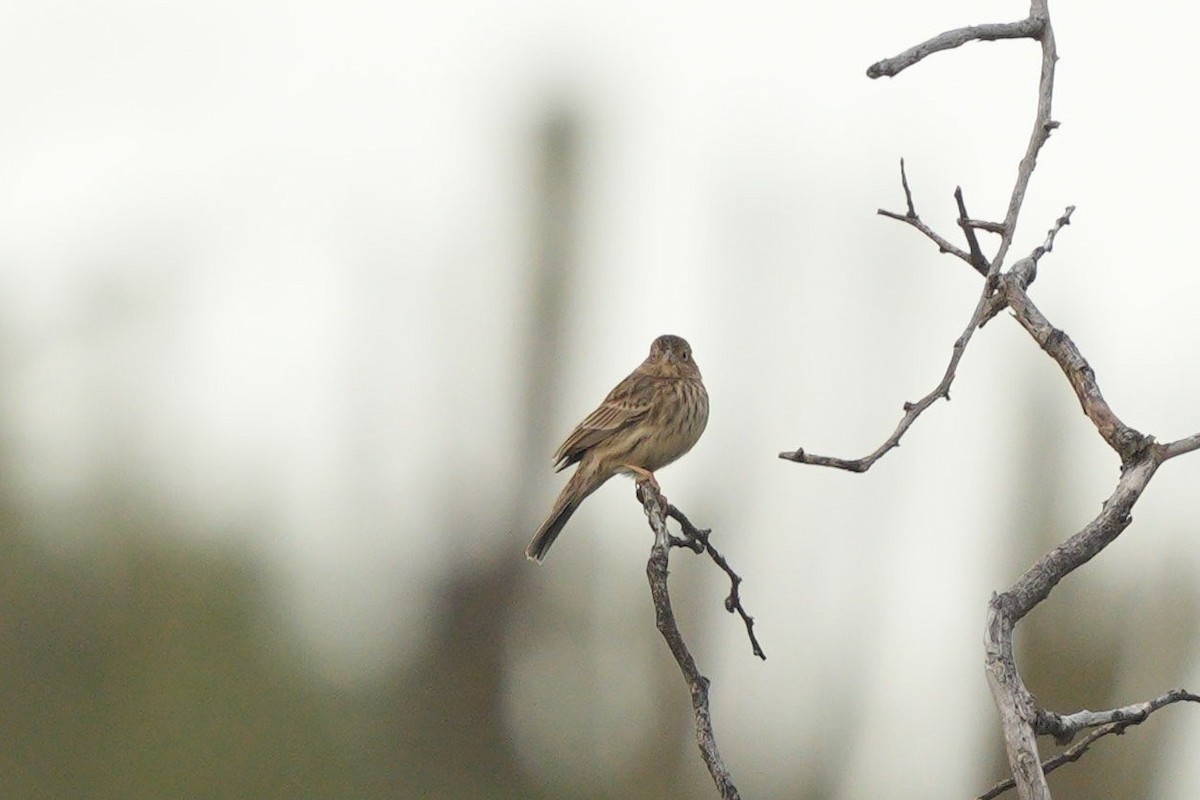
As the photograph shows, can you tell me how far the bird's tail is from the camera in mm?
7332

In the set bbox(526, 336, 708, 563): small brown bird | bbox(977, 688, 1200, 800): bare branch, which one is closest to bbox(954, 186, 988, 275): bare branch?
bbox(977, 688, 1200, 800): bare branch

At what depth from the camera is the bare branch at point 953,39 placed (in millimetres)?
2697

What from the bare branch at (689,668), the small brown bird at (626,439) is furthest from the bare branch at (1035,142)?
the small brown bird at (626,439)

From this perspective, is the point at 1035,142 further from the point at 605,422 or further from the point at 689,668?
the point at 605,422

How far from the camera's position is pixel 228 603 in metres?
15.4

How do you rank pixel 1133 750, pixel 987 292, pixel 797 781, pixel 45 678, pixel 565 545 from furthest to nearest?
pixel 45 678
pixel 565 545
pixel 797 781
pixel 1133 750
pixel 987 292

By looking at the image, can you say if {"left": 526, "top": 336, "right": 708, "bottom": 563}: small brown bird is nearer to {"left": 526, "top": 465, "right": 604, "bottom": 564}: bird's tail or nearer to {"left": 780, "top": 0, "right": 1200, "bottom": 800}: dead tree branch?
{"left": 526, "top": 465, "right": 604, "bottom": 564}: bird's tail

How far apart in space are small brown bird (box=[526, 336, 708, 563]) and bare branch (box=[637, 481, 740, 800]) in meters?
3.89

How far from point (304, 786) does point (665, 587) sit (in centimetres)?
1262

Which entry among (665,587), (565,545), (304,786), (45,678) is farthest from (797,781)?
(665,587)

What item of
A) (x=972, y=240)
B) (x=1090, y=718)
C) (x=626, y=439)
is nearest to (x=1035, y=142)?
(x=972, y=240)

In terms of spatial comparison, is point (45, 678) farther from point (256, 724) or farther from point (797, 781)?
point (797, 781)

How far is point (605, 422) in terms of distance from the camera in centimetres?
746

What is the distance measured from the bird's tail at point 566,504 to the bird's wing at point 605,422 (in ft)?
0.33
